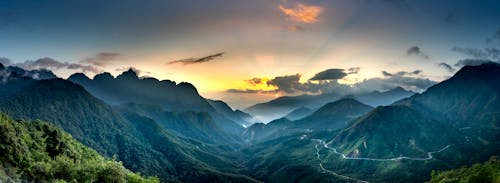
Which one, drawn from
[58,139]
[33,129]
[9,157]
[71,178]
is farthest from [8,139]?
[33,129]

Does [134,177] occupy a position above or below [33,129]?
below

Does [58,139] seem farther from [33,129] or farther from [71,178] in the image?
[71,178]

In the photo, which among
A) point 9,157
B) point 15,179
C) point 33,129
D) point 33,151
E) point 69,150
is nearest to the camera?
point 15,179

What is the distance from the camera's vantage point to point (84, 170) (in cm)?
11412

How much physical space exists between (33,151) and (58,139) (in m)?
34.6

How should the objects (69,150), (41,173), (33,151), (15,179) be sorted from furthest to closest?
(69,150), (33,151), (41,173), (15,179)

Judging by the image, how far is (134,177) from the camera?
125m

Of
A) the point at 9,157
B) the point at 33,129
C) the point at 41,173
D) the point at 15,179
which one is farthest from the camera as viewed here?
the point at 33,129

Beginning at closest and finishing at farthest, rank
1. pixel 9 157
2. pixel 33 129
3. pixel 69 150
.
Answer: pixel 9 157 → pixel 69 150 → pixel 33 129

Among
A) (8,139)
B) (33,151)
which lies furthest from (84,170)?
(33,151)

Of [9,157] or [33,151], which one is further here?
[33,151]

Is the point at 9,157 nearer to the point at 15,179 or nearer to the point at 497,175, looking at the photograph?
the point at 15,179

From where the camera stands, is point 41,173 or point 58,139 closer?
point 41,173

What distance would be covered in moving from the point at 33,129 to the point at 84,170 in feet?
311
